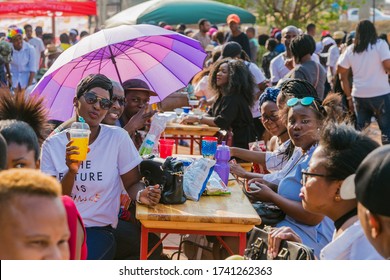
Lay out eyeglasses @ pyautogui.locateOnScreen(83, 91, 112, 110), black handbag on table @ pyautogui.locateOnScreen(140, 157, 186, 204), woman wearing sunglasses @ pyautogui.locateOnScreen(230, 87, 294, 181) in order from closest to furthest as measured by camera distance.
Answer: black handbag on table @ pyautogui.locateOnScreen(140, 157, 186, 204), eyeglasses @ pyautogui.locateOnScreen(83, 91, 112, 110), woman wearing sunglasses @ pyautogui.locateOnScreen(230, 87, 294, 181)

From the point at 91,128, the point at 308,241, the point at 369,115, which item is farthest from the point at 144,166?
the point at 369,115

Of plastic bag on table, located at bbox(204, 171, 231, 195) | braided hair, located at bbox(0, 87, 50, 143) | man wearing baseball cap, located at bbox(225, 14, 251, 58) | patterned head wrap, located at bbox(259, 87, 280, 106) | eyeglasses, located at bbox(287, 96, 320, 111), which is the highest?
braided hair, located at bbox(0, 87, 50, 143)

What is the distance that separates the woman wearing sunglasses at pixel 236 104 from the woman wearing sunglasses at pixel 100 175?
345cm

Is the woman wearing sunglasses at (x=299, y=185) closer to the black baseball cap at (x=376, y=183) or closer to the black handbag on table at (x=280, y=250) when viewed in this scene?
the black handbag on table at (x=280, y=250)

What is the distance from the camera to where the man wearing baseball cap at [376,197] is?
2.33 metres

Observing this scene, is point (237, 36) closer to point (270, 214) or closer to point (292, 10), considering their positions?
point (270, 214)

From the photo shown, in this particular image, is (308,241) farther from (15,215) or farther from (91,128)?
(15,215)

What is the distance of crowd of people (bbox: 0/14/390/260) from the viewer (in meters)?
2.32

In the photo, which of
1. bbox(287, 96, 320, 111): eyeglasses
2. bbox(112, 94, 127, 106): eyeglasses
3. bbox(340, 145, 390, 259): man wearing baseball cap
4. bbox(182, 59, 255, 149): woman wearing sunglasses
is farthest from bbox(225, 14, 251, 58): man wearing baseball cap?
bbox(340, 145, 390, 259): man wearing baseball cap

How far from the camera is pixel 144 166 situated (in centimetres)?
480

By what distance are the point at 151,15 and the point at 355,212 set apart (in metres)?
21.0

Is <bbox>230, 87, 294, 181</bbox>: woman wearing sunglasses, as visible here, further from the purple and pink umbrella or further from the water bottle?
the purple and pink umbrella

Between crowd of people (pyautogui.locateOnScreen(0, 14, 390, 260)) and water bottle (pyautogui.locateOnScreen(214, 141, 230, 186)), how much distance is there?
20cm

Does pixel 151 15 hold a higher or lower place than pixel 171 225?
lower
